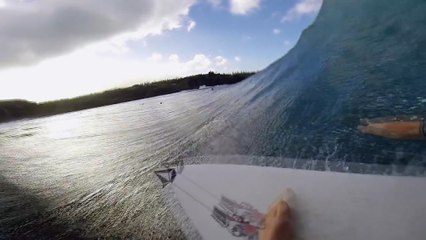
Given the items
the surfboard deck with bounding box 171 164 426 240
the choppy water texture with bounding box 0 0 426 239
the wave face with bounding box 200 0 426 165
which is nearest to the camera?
the surfboard deck with bounding box 171 164 426 240

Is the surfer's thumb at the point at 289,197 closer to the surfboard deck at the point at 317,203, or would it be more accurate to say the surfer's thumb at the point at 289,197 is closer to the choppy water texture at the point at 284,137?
the surfboard deck at the point at 317,203

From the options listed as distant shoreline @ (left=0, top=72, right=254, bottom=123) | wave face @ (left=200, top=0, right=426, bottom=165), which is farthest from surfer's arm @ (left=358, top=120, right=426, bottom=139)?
distant shoreline @ (left=0, top=72, right=254, bottom=123)

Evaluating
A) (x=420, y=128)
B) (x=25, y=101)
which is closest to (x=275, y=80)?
(x=420, y=128)

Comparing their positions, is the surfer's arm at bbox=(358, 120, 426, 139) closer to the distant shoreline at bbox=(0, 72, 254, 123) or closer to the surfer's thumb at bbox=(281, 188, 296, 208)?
the surfer's thumb at bbox=(281, 188, 296, 208)

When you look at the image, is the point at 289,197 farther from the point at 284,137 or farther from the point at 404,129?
the point at 284,137

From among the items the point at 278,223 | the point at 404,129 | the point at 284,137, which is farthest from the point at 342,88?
the point at 278,223

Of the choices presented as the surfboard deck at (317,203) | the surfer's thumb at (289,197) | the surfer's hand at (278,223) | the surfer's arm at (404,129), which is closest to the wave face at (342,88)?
the surfer's arm at (404,129)

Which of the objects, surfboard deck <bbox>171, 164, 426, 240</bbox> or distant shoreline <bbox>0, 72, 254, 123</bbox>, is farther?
distant shoreline <bbox>0, 72, 254, 123</bbox>
